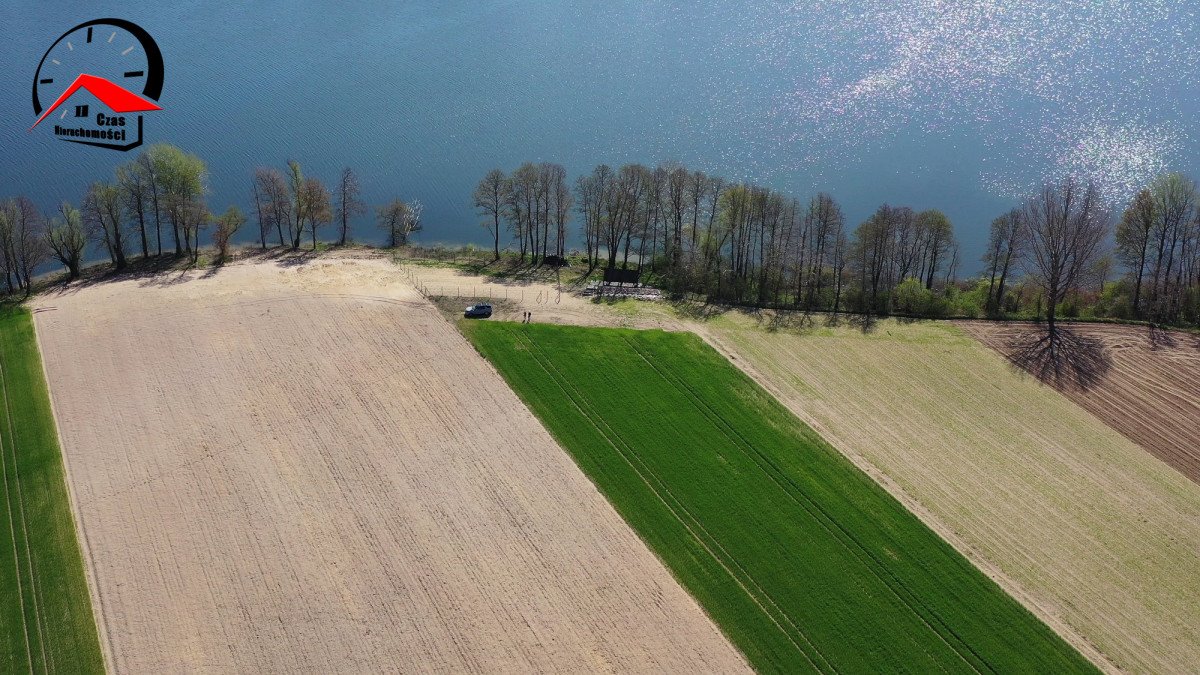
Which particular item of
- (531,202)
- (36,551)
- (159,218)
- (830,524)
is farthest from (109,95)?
(830,524)

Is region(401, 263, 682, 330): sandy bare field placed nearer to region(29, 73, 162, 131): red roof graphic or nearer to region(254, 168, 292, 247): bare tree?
region(254, 168, 292, 247): bare tree

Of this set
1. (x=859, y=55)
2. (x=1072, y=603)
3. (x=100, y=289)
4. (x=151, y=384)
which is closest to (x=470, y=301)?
(x=151, y=384)

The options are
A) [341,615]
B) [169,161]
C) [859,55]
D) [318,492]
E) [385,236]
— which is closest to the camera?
[341,615]

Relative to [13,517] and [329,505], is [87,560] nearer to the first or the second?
[13,517]

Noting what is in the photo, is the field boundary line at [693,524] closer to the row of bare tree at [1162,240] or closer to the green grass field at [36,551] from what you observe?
the green grass field at [36,551]

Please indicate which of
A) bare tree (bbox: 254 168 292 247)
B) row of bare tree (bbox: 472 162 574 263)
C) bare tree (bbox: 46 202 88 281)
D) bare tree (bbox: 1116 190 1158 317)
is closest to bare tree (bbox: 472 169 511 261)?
row of bare tree (bbox: 472 162 574 263)

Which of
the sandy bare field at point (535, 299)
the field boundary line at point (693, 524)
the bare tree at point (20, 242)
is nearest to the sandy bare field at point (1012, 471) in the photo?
the sandy bare field at point (535, 299)

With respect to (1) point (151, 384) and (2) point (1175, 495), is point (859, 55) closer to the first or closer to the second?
(2) point (1175, 495)
